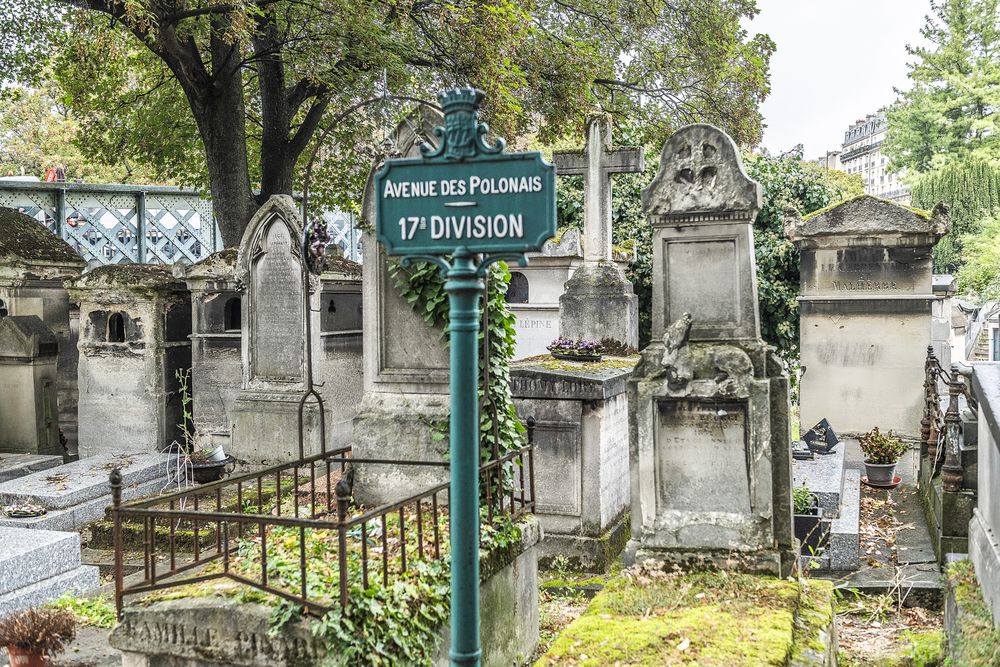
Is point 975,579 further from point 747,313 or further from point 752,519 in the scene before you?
point 747,313

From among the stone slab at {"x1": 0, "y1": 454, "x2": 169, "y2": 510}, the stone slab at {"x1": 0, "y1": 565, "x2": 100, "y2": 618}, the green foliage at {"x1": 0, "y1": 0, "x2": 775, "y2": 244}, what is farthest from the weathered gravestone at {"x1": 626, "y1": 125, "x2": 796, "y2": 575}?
the stone slab at {"x1": 0, "y1": 454, "x2": 169, "y2": 510}

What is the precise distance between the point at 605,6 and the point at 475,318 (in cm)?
1234

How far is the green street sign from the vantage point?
243 cm

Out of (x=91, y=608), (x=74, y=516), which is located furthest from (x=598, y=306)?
(x=91, y=608)

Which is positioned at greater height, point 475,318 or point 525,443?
point 475,318

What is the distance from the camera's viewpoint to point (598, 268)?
10.0 metres

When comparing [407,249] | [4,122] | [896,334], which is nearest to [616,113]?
[896,334]

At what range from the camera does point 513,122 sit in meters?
11.2

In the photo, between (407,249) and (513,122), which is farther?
(513,122)

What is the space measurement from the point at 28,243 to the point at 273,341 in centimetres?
462

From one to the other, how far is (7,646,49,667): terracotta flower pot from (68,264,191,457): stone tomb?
5994mm

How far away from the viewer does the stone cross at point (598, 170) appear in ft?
32.4

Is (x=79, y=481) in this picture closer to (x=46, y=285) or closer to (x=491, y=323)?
(x=46, y=285)

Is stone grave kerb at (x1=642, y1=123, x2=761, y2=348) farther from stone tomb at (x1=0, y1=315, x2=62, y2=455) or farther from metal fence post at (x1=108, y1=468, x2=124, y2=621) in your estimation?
stone tomb at (x1=0, y1=315, x2=62, y2=455)
